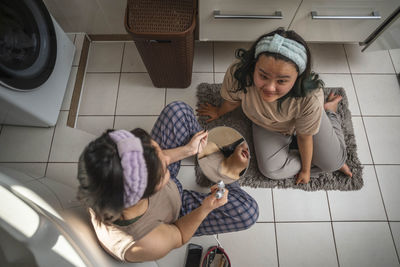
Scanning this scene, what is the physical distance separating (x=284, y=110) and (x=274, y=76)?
0.22 m

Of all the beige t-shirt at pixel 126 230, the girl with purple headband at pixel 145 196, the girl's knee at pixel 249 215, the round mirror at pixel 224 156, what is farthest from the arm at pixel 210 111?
the beige t-shirt at pixel 126 230

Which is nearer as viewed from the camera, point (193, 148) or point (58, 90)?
point (193, 148)

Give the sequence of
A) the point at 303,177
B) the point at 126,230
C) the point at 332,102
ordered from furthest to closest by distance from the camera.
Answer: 1. the point at 332,102
2. the point at 303,177
3. the point at 126,230

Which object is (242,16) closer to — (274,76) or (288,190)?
(274,76)


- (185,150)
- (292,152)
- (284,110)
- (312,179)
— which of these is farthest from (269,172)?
(185,150)

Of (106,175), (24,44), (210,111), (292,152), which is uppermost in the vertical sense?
(24,44)

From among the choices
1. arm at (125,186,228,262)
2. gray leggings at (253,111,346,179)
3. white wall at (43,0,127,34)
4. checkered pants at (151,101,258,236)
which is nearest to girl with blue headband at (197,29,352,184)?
gray leggings at (253,111,346,179)

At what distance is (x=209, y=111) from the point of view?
128 cm

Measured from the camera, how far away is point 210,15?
1.05 metres

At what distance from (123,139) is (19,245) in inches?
15.5

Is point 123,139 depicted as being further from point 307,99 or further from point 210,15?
point 210,15

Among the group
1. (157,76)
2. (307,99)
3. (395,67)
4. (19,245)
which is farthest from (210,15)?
(395,67)

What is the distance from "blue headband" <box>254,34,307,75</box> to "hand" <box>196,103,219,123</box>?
61cm

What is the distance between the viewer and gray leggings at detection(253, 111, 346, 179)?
105 cm
